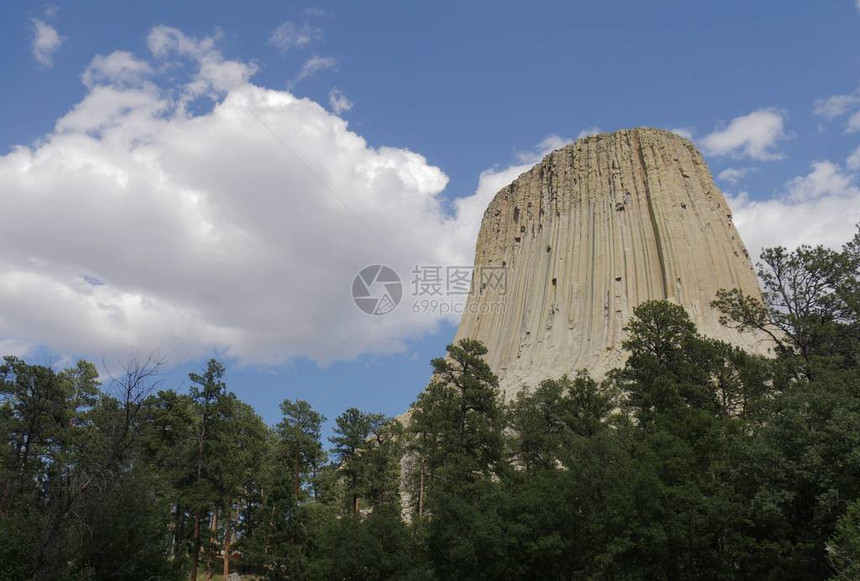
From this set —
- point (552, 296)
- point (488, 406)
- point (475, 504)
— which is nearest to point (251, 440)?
point (488, 406)

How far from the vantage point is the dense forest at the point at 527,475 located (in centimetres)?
1795

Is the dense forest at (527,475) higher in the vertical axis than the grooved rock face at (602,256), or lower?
lower

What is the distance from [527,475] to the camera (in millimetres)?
25875

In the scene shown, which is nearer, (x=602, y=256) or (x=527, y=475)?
(x=527, y=475)

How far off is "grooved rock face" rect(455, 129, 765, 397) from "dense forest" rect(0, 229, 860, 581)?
23.7m

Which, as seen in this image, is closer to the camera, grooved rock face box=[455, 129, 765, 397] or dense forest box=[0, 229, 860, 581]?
dense forest box=[0, 229, 860, 581]

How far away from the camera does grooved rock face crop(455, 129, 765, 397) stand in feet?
188

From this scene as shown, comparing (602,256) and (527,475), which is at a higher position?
(602,256)

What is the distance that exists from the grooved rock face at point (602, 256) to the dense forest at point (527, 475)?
932 inches

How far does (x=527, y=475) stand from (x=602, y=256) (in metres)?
39.7

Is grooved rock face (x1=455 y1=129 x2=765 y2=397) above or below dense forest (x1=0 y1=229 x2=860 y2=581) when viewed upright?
above

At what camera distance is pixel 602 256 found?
61.9 meters

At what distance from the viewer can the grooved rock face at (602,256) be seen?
5741cm

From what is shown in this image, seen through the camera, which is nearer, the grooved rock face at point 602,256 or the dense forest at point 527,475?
the dense forest at point 527,475
